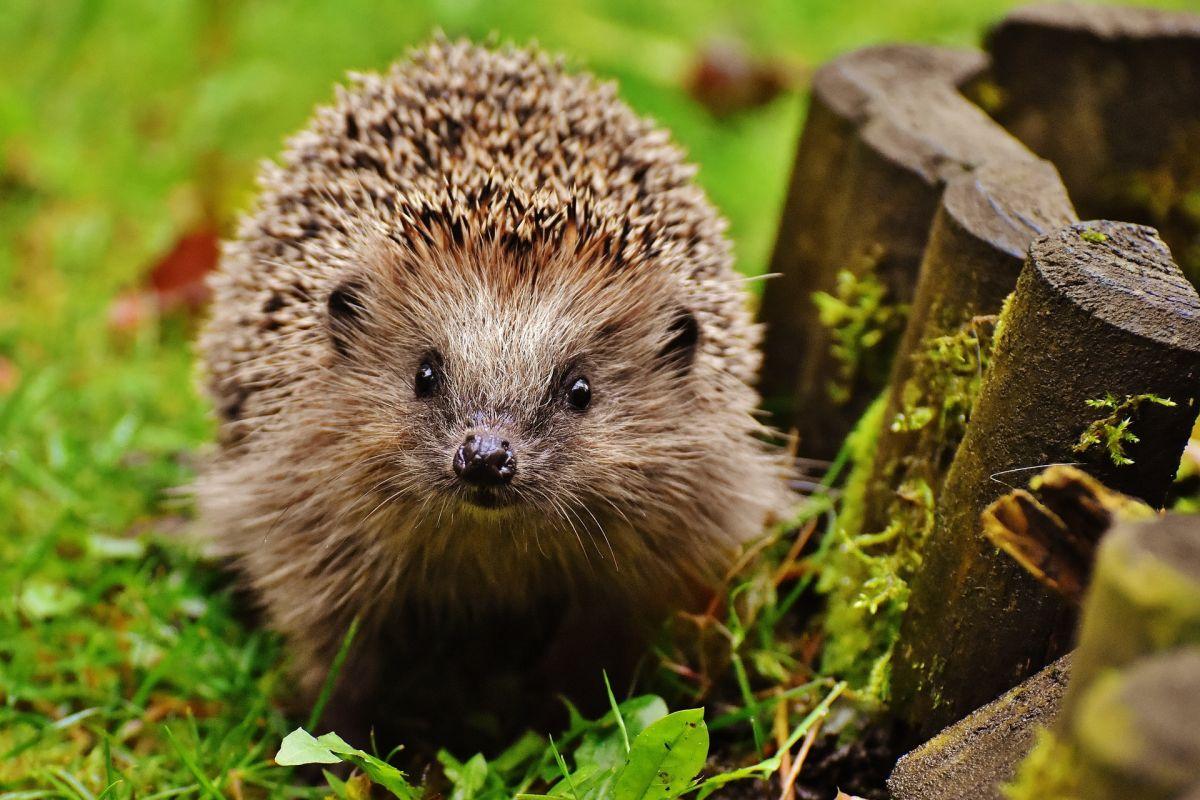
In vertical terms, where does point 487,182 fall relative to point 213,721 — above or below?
above

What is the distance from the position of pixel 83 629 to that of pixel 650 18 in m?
4.94

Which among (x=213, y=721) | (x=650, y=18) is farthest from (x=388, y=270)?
(x=650, y=18)

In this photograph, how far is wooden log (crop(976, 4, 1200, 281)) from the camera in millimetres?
3406

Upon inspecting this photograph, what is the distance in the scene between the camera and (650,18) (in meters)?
6.69

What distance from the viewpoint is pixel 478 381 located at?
7.82ft

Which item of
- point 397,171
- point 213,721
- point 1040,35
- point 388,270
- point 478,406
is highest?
point 1040,35

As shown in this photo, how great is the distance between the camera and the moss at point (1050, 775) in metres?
1.36

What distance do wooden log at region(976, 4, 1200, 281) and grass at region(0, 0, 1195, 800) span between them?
0.81 metres

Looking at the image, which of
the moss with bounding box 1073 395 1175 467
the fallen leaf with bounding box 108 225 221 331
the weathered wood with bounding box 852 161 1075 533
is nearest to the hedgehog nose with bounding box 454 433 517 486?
the weathered wood with bounding box 852 161 1075 533

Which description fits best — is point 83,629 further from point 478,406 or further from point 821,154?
point 821,154

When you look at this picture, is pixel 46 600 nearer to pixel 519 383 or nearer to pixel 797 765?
pixel 519 383

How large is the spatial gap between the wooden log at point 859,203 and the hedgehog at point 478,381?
310 millimetres

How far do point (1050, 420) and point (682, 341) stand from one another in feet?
3.22

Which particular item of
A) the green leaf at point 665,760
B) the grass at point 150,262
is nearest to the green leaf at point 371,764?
the grass at point 150,262
